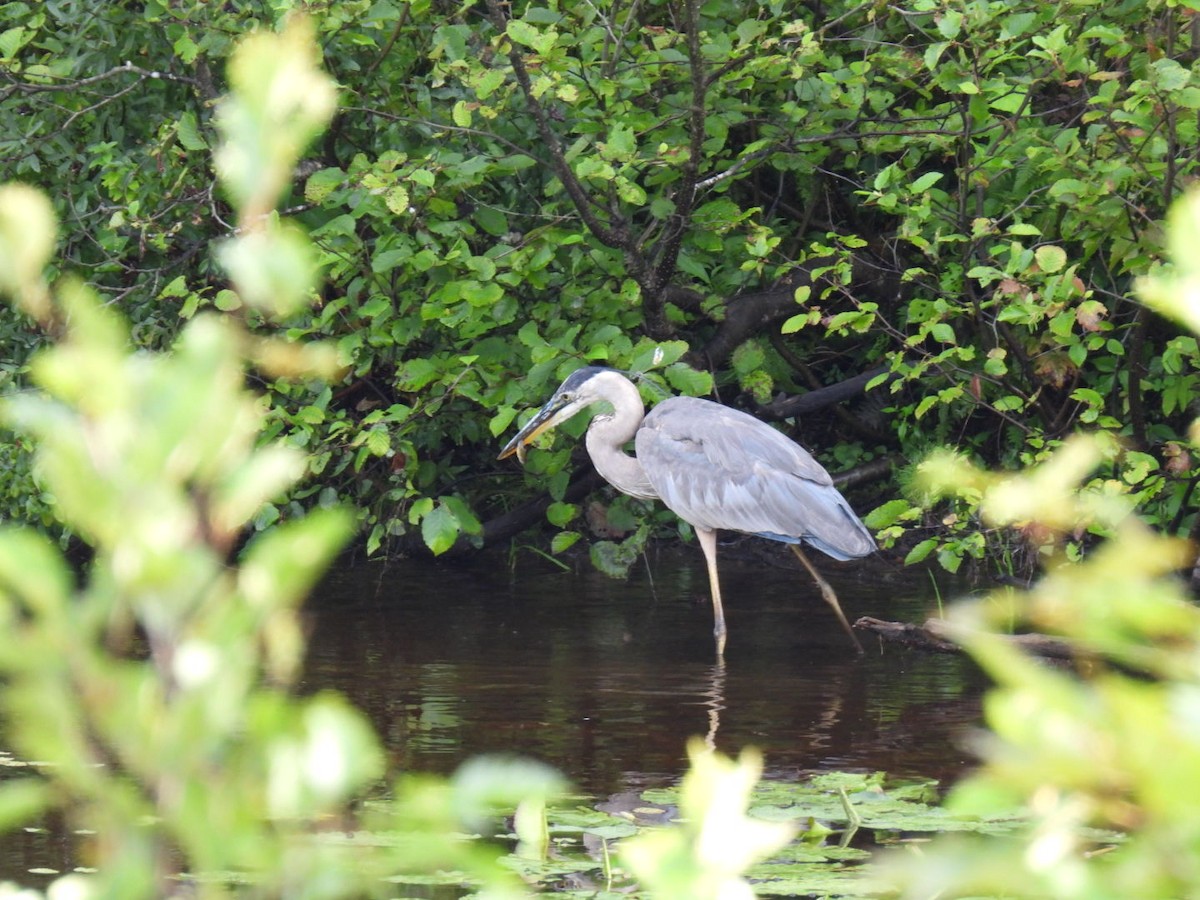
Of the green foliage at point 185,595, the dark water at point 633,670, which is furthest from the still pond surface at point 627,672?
the green foliage at point 185,595

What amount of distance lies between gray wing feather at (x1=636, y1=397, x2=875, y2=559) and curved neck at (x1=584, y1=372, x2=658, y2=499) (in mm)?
150

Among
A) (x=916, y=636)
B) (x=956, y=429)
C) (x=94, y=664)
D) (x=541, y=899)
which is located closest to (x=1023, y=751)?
(x=94, y=664)

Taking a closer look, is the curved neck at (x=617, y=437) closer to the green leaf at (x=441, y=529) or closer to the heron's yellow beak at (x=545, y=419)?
the heron's yellow beak at (x=545, y=419)

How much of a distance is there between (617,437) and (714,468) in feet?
2.16

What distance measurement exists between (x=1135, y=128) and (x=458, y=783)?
5.48 metres

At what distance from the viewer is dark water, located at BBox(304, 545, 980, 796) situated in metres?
5.12

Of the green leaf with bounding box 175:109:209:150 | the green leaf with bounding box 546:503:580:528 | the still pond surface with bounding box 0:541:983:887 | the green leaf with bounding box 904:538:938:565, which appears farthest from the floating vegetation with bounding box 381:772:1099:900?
the green leaf with bounding box 175:109:209:150

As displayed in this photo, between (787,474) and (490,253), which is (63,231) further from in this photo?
(787,474)

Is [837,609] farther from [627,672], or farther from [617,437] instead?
[617,437]

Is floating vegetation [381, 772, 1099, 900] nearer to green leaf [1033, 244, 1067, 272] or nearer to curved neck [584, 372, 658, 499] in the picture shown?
green leaf [1033, 244, 1067, 272]

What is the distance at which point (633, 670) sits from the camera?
A: 634cm

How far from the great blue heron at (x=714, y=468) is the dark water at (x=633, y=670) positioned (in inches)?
15.3

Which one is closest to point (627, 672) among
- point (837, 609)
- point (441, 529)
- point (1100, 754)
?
point (441, 529)

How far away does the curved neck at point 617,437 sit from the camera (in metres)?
7.51
